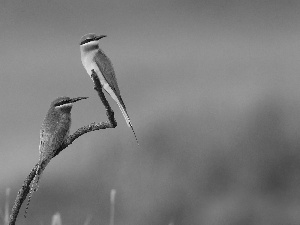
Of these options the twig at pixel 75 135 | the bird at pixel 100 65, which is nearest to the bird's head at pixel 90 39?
the bird at pixel 100 65

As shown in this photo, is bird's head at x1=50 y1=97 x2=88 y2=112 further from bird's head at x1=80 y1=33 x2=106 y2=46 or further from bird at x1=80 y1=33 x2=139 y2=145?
bird's head at x1=80 y1=33 x2=106 y2=46

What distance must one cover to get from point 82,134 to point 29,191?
545 mm

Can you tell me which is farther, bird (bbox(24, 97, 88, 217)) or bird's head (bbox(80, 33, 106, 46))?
bird's head (bbox(80, 33, 106, 46))

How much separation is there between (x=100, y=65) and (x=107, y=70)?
83 mm

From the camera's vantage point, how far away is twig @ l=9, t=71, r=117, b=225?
433 cm

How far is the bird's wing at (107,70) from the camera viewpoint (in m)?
4.68

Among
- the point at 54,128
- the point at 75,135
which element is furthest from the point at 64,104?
the point at 75,135

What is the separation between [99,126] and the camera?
4445mm

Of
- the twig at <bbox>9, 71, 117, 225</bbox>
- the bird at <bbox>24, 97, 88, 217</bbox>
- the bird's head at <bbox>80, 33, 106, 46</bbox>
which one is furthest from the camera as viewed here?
the bird's head at <bbox>80, 33, 106, 46</bbox>

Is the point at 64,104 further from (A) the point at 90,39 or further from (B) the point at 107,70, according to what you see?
(A) the point at 90,39

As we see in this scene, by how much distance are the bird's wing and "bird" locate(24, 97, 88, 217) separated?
0.24m

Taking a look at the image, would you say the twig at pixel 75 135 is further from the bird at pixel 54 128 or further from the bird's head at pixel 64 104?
the bird's head at pixel 64 104

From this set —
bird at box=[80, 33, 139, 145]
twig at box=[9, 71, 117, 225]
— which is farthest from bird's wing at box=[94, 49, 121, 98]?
twig at box=[9, 71, 117, 225]

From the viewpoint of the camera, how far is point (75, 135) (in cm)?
465
